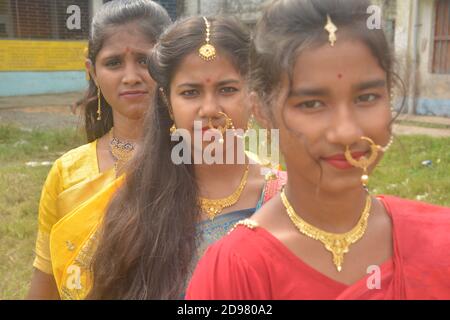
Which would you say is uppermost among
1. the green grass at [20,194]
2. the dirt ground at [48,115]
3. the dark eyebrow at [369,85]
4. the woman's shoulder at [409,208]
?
the dark eyebrow at [369,85]

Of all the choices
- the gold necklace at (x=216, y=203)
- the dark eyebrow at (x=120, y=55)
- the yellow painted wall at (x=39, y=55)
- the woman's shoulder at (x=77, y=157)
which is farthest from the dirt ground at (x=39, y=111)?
the gold necklace at (x=216, y=203)

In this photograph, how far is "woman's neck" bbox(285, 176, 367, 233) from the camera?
1.24 metres

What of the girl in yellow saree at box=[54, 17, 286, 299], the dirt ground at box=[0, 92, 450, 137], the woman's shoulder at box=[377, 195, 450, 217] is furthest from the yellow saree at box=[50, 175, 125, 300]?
the dirt ground at box=[0, 92, 450, 137]

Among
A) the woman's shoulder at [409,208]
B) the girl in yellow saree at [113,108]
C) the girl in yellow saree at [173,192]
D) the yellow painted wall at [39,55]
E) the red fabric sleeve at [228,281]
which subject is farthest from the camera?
the yellow painted wall at [39,55]

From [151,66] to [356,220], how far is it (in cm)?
93

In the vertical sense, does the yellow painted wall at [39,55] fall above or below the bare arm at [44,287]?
above

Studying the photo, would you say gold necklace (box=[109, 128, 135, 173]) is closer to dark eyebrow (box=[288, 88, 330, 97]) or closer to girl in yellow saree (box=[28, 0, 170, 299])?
girl in yellow saree (box=[28, 0, 170, 299])

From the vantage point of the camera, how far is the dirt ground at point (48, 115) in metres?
9.24

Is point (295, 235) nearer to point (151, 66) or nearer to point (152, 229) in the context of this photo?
point (152, 229)

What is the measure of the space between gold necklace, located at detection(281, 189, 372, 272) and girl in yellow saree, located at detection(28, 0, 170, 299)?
1.04 m

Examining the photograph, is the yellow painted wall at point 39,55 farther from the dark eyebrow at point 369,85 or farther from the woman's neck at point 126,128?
the dark eyebrow at point 369,85

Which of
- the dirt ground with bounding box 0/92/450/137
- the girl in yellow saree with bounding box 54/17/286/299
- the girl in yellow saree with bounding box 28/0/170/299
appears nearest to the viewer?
the girl in yellow saree with bounding box 54/17/286/299

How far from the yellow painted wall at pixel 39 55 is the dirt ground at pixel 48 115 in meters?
0.73

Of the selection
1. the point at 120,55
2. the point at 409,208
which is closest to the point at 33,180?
the point at 120,55
